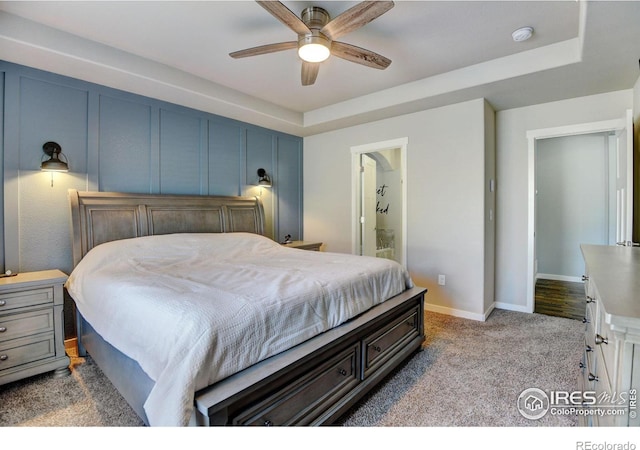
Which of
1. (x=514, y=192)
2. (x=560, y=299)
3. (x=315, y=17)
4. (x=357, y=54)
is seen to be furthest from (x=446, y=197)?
(x=315, y=17)

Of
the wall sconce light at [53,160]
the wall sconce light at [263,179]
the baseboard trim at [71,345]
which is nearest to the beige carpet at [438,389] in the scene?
the baseboard trim at [71,345]

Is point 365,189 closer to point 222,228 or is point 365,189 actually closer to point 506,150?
point 506,150

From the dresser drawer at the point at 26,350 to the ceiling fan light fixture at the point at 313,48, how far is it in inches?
110

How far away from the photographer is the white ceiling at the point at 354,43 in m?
2.22

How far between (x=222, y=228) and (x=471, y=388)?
2962 millimetres

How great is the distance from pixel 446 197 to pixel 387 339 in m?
2.14

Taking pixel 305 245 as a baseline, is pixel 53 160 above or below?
above

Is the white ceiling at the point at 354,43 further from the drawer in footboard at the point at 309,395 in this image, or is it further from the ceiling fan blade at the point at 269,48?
the drawer in footboard at the point at 309,395

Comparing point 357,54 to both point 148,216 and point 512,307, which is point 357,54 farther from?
point 512,307

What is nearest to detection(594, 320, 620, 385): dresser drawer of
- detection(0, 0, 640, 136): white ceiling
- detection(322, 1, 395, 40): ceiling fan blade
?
detection(322, 1, 395, 40): ceiling fan blade

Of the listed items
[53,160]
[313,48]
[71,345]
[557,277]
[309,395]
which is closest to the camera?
[309,395]

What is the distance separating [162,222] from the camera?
3.30 metres

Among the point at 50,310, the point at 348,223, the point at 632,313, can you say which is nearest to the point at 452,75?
the point at 348,223

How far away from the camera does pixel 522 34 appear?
2.50 meters
